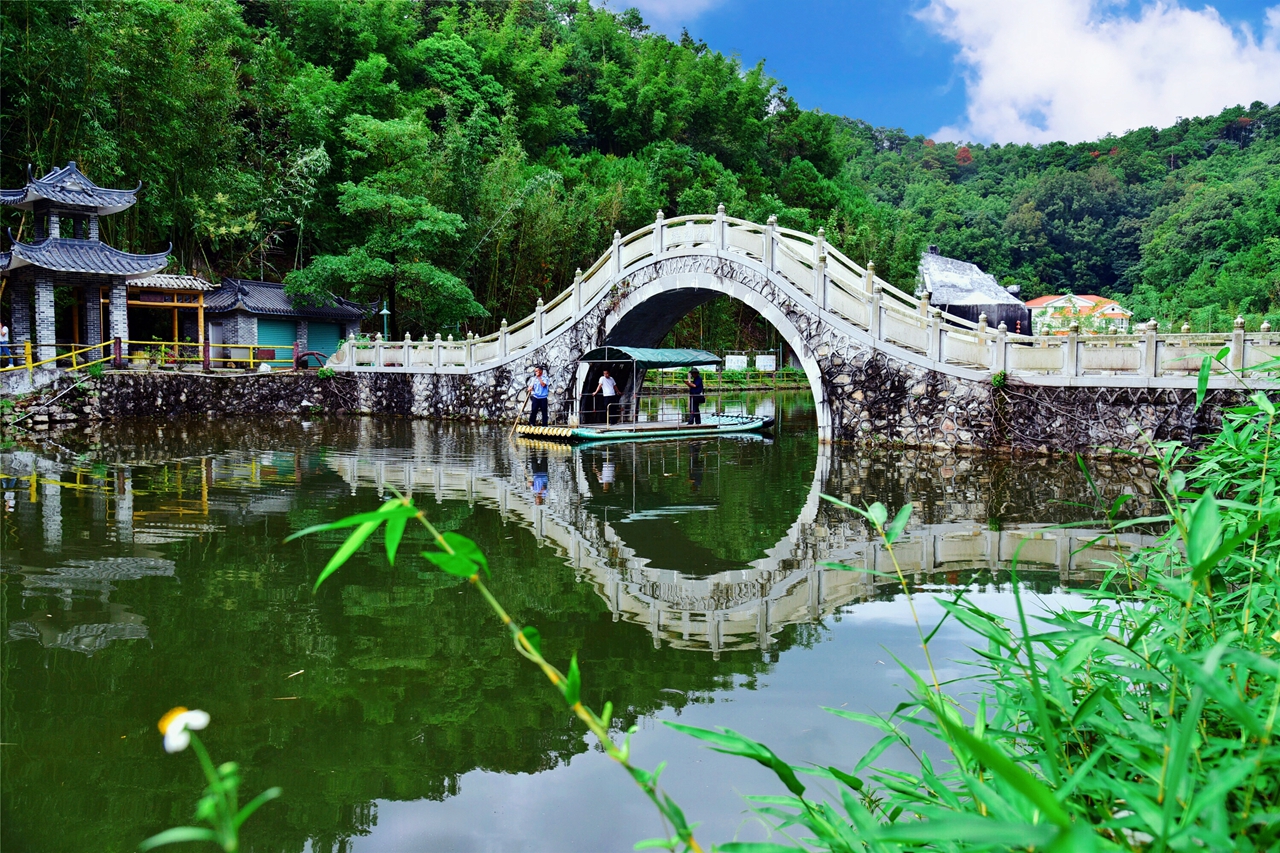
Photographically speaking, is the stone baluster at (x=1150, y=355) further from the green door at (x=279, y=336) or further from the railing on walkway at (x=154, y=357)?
the green door at (x=279, y=336)

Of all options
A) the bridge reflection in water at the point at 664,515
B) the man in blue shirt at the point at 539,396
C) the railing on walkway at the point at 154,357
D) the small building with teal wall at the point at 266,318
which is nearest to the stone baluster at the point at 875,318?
the bridge reflection in water at the point at 664,515

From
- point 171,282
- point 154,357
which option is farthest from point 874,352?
point 171,282

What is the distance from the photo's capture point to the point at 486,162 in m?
31.0

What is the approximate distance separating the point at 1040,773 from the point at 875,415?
12381 millimetres

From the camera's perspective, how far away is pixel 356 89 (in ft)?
93.7

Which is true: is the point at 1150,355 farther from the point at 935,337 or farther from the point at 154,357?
the point at 154,357

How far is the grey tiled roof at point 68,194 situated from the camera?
60.6ft

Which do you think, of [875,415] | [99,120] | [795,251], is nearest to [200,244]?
[99,120]

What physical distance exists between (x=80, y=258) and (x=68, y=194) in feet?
4.32

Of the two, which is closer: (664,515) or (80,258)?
(664,515)

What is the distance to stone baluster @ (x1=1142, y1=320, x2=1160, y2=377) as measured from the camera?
11.7 meters

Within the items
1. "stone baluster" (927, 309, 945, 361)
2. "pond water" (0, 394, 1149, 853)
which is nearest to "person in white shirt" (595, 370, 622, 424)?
"stone baluster" (927, 309, 945, 361)

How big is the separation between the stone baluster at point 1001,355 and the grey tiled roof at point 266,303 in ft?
59.7

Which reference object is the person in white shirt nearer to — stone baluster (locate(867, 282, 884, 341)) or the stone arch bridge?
the stone arch bridge
